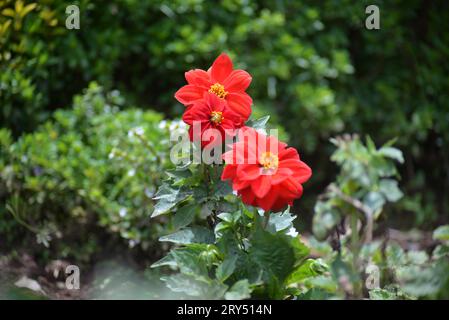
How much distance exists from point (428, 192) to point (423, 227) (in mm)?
370

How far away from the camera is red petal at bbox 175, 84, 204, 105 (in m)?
1.89

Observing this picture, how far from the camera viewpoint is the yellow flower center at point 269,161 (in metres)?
1.72

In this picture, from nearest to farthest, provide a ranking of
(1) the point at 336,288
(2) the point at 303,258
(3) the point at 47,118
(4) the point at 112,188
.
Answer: (1) the point at 336,288, (2) the point at 303,258, (4) the point at 112,188, (3) the point at 47,118

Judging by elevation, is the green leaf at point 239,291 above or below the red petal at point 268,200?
below

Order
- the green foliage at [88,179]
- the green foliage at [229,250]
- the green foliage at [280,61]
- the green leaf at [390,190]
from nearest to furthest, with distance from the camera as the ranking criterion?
the green foliage at [229,250] → the green leaf at [390,190] → the green foliage at [88,179] → the green foliage at [280,61]

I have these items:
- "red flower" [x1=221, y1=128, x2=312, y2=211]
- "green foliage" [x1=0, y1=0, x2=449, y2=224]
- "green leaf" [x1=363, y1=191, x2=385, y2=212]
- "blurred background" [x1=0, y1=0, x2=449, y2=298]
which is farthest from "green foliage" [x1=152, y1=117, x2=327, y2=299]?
"green foliage" [x1=0, y1=0, x2=449, y2=224]

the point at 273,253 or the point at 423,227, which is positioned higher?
the point at 423,227

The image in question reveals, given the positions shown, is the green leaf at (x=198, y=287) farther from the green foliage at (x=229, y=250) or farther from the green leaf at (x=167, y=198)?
the green leaf at (x=167, y=198)

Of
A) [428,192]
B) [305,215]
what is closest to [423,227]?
[428,192]

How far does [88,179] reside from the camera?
9.68 feet

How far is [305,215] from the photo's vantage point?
4.02 meters

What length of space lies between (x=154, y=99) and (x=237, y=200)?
2042mm

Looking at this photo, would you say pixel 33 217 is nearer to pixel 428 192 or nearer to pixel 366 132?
pixel 366 132

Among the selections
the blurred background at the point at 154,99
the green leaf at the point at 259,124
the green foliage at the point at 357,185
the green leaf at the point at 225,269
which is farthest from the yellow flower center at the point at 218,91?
the blurred background at the point at 154,99
